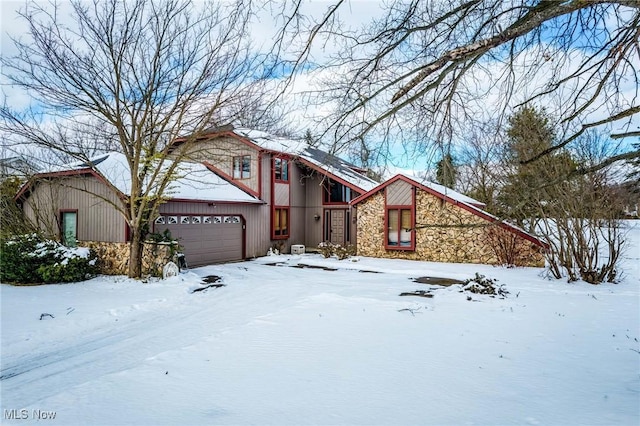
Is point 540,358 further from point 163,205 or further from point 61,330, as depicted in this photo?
point 163,205

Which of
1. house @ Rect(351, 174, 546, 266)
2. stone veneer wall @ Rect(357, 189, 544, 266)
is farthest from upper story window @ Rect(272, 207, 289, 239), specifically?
stone veneer wall @ Rect(357, 189, 544, 266)

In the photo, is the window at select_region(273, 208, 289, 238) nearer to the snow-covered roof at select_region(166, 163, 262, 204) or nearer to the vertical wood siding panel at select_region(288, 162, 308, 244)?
the vertical wood siding panel at select_region(288, 162, 308, 244)

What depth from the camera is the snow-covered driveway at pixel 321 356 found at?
3451 mm

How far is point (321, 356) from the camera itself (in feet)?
15.8

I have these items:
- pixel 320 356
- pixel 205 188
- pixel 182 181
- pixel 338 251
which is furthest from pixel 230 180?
pixel 320 356

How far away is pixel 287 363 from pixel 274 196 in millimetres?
12319

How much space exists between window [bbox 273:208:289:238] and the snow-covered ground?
7.36 metres

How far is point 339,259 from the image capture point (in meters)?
15.0

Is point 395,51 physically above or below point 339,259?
above

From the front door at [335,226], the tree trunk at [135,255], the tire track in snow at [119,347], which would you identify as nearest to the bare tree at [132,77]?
the tree trunk at [135,255]

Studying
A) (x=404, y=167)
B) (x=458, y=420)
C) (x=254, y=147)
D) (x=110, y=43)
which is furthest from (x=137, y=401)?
(x=254, y=147)

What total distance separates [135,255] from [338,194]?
9392 millimetres

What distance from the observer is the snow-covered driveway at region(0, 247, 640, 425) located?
3.45 meters

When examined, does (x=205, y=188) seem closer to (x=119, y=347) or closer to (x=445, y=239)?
(x=445, y=239)
